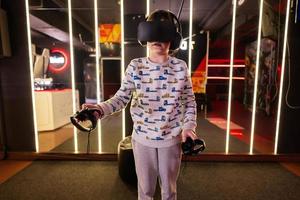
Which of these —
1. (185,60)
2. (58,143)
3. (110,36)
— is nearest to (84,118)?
(58,143)

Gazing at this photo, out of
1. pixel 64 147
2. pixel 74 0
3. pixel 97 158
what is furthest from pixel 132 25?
pixel 74 0

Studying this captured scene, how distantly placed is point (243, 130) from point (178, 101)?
8.74 feet

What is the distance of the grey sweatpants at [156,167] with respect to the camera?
862mm

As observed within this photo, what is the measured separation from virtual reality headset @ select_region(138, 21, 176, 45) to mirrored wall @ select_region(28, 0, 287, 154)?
1.16 ft

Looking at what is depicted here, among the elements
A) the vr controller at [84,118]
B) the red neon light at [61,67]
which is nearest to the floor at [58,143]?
the vr controller at [84,118]

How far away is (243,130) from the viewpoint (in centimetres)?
313

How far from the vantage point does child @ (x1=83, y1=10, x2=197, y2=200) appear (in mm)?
830

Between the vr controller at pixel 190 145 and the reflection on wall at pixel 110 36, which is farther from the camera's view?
the reflection on wall at pixel 110 36

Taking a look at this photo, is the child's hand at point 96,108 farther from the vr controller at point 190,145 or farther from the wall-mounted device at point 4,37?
the wall-mounted device at point 4,37

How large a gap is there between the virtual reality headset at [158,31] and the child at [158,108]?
27 mm

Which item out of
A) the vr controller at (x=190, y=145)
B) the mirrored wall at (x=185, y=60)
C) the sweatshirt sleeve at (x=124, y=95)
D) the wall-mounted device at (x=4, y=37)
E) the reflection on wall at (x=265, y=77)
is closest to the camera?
the vr controller at (x=190, y=145)

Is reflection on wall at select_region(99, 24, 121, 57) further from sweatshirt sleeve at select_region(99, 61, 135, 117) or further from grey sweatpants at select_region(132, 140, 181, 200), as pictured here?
grey sweatpants at select_region(132, 140, 181, 200)

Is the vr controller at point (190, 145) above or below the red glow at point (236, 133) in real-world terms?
above

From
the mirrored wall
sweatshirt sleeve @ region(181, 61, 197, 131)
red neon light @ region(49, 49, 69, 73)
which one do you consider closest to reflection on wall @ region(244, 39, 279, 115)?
the mirrored wall
